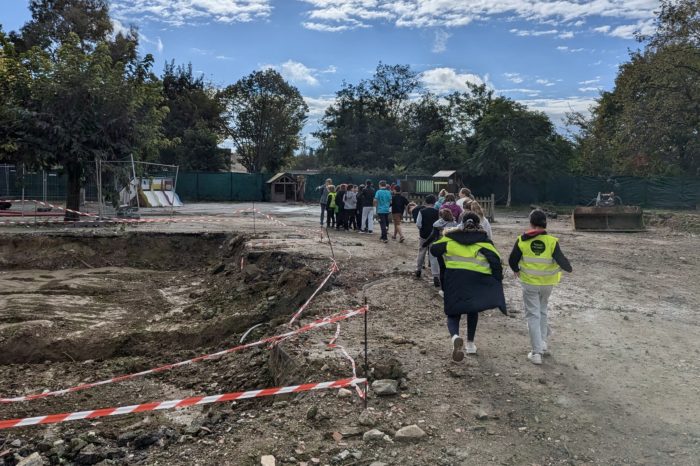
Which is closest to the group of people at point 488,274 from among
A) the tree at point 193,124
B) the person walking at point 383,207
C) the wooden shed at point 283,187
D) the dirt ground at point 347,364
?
the dirt ground at point 347,364

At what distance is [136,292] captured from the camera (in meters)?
11.6

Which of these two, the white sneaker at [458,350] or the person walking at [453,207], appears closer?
the white sneaker at [458,350]

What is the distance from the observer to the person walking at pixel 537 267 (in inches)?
224

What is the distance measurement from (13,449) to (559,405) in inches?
195

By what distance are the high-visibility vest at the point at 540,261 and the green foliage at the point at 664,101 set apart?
27.7m

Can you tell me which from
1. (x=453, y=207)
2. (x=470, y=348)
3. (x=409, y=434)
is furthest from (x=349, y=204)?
(x=409, y=434)

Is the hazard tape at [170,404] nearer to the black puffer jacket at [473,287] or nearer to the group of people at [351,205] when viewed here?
the black puffer jacket at [473,287]

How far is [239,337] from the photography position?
8.15 m

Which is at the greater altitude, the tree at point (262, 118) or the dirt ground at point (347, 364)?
the tree at point (262, 118)

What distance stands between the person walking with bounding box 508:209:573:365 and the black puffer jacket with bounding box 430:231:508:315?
0.28m

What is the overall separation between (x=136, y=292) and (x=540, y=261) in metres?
9.04

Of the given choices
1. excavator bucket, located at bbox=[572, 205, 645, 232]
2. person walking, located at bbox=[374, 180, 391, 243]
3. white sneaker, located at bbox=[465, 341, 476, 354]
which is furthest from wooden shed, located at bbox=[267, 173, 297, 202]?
white sneaker, located at bbox=[465, 341, 476, 354]

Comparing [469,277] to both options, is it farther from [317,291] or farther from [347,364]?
[317,291]

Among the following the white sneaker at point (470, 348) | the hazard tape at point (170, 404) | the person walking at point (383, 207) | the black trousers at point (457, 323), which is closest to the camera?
the hazard tape at point (170, 404)
